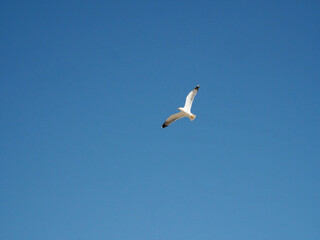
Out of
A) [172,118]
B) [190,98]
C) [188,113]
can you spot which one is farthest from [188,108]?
[172,118]

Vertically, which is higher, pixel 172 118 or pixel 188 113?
pixel 172 118

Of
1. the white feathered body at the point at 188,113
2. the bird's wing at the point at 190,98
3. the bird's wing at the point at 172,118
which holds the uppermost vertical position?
the bird's wing at the point at 190,98

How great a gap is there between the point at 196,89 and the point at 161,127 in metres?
5.81

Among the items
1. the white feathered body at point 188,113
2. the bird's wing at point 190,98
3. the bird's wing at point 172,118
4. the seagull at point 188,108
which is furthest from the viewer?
the bird's wing at point 172,118

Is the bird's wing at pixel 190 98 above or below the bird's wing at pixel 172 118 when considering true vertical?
above

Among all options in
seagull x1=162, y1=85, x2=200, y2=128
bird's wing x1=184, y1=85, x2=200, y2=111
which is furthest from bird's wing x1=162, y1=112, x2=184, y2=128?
bird's wing x1=184, y1=85, x2=200, y2=111

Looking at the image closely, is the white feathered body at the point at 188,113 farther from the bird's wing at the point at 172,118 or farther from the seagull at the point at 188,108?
the bird's wing at the point at 172,118

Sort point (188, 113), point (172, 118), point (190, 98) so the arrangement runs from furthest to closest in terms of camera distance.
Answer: point (172, 118) → point (190, 98) → point (188, 113)

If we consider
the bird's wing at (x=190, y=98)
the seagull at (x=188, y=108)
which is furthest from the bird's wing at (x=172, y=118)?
the bird's wing at (x=190, y=98)

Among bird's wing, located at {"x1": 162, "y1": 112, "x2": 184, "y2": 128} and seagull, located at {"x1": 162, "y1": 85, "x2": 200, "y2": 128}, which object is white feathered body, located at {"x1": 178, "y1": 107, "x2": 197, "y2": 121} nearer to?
seagull, located at {"x1": 162, "y1": 85, "x2": 200, "y2": 128}

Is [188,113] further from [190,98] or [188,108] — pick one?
[190,98]

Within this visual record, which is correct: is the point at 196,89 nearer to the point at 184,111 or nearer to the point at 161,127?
the point at 184,111

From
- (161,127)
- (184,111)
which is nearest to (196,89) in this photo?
(184,111)

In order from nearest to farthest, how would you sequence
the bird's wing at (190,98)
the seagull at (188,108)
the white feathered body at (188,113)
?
the white feathered body at (188,113) → the seagull at (188,108) → the bird's wing at (190,98)
